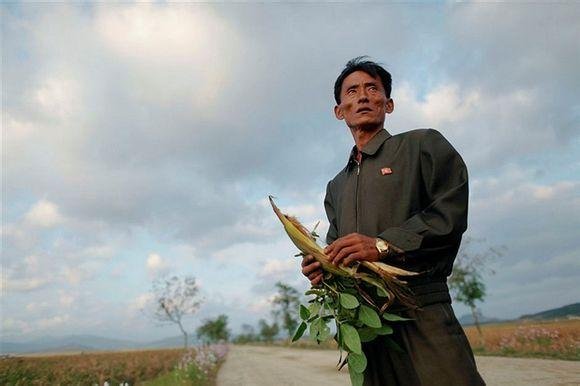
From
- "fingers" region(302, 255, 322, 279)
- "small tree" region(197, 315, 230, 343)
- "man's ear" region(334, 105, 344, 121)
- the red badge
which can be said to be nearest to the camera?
"fingers" region(302, 255, 322, 279)

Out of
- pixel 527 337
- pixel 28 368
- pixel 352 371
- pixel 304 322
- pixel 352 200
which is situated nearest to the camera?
pixel 352 371

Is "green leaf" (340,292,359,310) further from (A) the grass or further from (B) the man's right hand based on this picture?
(A) the grass

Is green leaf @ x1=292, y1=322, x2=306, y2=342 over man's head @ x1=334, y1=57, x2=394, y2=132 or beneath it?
beneath

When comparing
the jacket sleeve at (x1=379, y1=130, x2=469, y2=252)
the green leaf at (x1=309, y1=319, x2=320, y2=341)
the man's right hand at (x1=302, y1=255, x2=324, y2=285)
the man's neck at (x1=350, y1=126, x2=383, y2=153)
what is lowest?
the green leaf at (x1=309, y1=319, x2=320, y2=341)

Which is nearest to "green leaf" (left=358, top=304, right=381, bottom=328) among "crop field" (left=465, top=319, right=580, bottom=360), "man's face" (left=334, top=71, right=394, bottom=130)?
"man's face" (left=334, top=71, right=394, bottom=130)

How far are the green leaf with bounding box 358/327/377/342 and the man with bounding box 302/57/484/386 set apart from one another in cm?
12

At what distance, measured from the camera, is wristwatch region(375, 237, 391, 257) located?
1.94 m

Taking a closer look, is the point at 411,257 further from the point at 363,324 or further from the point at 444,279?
the point at 363,324

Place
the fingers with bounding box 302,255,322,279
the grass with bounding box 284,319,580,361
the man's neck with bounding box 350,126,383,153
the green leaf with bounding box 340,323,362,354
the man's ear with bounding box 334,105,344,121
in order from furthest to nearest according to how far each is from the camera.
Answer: the grass with bounding box 284,319,580,361, the man's ear with bounding box 334,105,344,121, the man's neck with bounding box 350,126,383,153, the fingers with bounding box 302,255,322,279, the green leaf with bounding box 340,323,362,354

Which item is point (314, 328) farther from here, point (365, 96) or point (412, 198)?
point (365, 96)

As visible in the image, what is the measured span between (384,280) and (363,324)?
29 cm

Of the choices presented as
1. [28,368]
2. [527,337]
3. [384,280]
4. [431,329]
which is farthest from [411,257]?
[527,337]

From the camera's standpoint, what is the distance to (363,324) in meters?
2.11

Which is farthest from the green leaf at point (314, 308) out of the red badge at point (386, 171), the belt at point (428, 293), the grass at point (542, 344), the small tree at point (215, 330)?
the small tree at point (215, 330)
